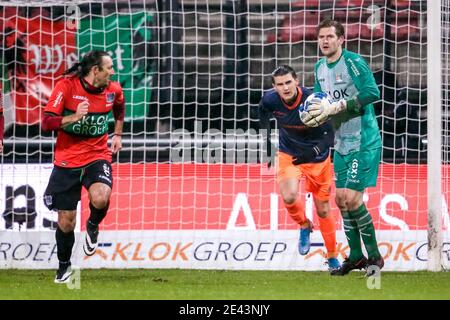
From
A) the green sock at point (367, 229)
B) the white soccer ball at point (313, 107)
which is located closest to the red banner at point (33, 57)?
the white soccer ball at point (313, 107)

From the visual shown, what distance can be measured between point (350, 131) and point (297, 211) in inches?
38.2

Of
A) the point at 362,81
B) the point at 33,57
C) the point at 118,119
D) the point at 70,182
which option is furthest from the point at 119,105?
the point at 33,57

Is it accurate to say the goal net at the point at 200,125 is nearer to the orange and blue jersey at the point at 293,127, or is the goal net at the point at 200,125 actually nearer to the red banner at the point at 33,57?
the red banner at the point at 33,57

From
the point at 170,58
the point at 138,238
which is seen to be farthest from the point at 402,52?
the point at 138,238

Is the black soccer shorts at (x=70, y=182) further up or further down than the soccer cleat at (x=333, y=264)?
further up

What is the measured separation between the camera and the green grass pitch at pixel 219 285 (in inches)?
338

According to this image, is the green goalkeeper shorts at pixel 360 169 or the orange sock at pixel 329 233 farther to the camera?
the orange sock at pixel 329 233

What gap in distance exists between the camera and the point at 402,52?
488 inches

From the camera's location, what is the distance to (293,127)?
10.6 meters

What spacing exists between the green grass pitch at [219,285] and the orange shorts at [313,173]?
2.40 ft

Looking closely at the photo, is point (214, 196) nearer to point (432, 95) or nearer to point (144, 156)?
point (144, 156)

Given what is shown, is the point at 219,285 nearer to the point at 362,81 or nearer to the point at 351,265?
the point at 351,265

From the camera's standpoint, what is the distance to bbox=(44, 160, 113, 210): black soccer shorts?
984 cm

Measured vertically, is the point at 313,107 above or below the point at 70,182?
above
